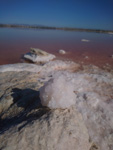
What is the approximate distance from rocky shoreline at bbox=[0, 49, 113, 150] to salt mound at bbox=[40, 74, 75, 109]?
0.02m

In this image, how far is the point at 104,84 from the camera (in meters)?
3.00

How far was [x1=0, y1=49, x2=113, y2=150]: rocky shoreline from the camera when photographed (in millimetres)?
1100

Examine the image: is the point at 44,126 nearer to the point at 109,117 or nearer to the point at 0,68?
the point at 109,117

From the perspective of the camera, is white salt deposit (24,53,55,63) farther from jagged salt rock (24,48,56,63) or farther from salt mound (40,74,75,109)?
salt mound (40,74,75,109)

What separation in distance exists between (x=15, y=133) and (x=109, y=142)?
130cm

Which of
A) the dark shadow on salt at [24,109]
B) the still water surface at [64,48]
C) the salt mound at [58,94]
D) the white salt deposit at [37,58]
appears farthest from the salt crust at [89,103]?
the still water surface at [64,48]

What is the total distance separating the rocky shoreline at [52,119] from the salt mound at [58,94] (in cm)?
2

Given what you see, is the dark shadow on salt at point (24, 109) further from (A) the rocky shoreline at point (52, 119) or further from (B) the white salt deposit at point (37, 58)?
(B) the white salt deposit at point (37, 58)

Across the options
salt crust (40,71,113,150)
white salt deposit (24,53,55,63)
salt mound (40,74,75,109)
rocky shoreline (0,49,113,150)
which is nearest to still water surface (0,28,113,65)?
white salt deposit (24,53,55,63)

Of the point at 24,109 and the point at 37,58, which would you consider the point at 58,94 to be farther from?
the point at 37,58

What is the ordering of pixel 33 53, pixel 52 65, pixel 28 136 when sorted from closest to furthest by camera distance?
pixel 28 136 → pixel 52 65 → pixel 33 53

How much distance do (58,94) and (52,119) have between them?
0.33 m

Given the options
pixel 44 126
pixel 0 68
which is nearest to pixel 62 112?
pixel 44 126

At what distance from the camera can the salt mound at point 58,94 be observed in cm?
142
